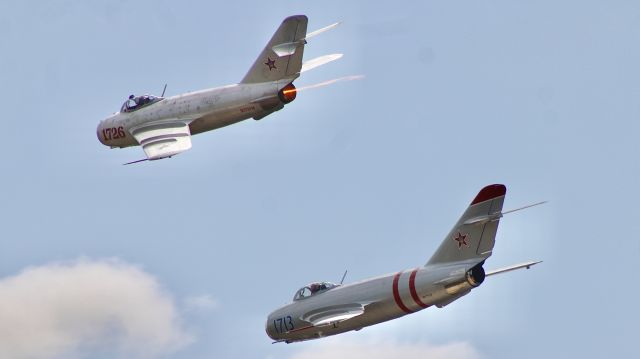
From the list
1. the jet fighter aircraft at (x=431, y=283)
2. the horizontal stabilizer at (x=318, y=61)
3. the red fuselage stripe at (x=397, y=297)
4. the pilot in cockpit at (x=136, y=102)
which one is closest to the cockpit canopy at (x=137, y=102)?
the pilot in cockpit at (x=136, y=102)

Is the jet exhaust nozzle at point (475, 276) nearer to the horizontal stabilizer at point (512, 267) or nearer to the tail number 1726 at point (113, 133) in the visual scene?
the horizontal stabilizer at point (512, 267)

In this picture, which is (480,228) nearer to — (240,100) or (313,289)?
(313,289)

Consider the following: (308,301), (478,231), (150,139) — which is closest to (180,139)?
(150,139)

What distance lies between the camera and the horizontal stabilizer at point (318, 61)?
116m

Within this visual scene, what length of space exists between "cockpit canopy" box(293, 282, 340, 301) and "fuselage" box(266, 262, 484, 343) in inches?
14.9

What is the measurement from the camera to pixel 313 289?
111125mm

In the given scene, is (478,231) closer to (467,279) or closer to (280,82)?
(467,279)

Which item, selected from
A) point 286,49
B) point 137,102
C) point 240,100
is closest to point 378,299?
point 240,100

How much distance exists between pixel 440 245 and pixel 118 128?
80.3 ft

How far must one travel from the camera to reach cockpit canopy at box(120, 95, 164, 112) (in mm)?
118812

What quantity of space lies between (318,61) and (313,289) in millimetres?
14631

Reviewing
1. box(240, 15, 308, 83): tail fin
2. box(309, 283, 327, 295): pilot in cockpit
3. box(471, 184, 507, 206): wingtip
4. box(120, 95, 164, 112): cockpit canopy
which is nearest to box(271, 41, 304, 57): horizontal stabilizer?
box(240, 15, 308, 83): tail fin

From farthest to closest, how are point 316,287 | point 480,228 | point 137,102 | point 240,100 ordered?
point 137,102
point 240,100
point 316,287
point 480,228

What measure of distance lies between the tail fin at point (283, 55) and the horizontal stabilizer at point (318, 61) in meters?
2.71
